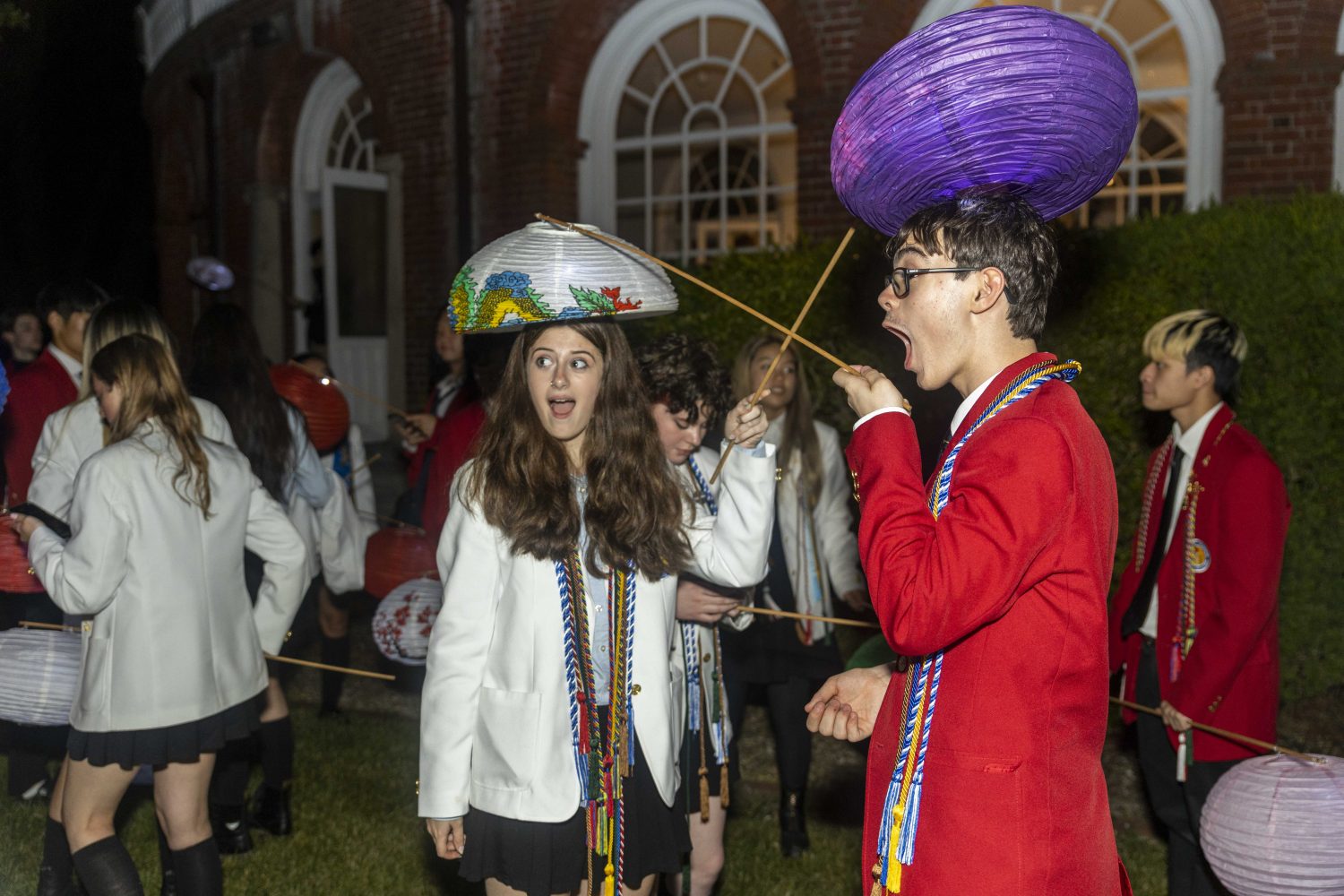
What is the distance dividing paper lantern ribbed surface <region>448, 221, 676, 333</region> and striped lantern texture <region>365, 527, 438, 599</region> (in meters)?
2.45

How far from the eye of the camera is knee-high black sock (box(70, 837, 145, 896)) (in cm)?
342

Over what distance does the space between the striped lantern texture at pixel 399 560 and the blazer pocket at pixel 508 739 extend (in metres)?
2.37

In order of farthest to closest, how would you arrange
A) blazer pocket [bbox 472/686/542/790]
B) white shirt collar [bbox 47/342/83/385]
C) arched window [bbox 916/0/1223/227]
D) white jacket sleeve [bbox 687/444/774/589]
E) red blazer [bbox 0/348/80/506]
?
arched window [bbox 916/0/1223/227] < white shirt collar [bbox 47/342/83/385] < red blazer [bbox 0/348/80/506] < white jacket sleeve [bbox 687/444/774/589] < blazer pocket [bbox 472/686/542/790]

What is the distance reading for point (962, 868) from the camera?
77.5 inches

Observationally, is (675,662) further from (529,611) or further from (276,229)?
(276,229)

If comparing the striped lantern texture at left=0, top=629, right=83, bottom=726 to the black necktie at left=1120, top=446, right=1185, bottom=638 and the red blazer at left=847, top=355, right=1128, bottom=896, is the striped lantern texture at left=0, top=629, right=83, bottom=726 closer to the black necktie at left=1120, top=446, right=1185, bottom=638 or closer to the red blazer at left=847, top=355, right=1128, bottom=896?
the red blazer at left=847, top=355, right=1128, bottom=896

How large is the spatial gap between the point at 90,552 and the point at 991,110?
2.74 meters

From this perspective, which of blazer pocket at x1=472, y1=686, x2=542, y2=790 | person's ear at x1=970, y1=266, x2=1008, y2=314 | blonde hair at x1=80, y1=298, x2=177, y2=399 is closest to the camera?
person's ear at x1=970, y1=266, x2=1008, y2=314

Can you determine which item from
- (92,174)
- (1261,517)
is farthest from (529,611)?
(92,174)

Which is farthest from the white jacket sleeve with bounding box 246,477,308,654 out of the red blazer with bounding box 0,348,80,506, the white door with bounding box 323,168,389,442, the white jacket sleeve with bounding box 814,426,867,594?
the white door with bounding box 323,168,389,442

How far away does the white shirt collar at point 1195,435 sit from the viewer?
156 inches

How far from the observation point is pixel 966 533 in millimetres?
1838

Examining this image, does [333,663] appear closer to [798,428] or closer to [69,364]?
[69,364]

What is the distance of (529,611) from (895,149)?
133 cm
